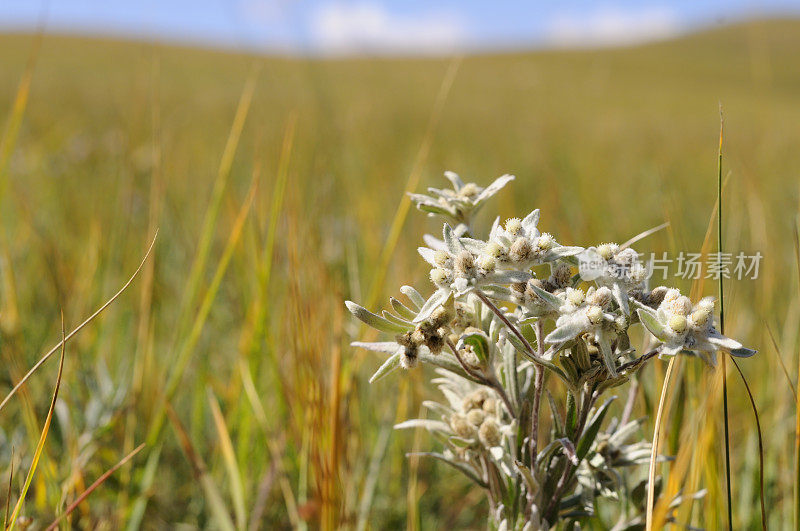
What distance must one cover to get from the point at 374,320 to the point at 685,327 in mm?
445

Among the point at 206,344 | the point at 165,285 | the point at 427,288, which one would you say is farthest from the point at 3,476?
the point at 427,288

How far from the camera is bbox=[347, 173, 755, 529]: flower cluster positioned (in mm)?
914

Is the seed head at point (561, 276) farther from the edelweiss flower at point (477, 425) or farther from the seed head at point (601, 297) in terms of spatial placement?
the edelweiss flower at point (477, 425)

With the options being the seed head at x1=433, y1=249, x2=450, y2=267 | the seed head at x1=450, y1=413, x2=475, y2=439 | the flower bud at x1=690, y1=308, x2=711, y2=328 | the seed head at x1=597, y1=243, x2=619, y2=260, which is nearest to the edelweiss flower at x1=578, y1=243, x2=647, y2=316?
the seed head at x1=597, y1=243, x2=619, y2=260

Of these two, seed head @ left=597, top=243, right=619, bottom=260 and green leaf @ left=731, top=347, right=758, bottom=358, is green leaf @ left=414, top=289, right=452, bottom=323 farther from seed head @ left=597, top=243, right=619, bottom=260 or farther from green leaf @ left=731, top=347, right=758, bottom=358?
green leaf @ left=731, top=347, right=758, bottom=358

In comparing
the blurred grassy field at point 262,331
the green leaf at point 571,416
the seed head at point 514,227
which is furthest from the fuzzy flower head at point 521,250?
the blurred grassy field at point 262,331

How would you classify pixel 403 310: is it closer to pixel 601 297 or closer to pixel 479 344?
pixel 479 344

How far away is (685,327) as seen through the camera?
2.89 ft

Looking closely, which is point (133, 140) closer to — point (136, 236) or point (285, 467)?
point (136, 236)

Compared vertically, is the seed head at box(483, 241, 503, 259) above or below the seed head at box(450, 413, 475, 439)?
above

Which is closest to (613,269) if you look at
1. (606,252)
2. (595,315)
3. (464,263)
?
(606,252)

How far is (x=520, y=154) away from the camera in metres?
5.65

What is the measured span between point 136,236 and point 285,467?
190 cm

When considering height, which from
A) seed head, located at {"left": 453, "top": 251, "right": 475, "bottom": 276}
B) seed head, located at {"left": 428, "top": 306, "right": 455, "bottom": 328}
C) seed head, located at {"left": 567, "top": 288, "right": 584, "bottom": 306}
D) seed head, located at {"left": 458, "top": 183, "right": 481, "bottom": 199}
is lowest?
seed head, located at {"left": 428, "top": 306, "right": 455, "bottom": 328}
